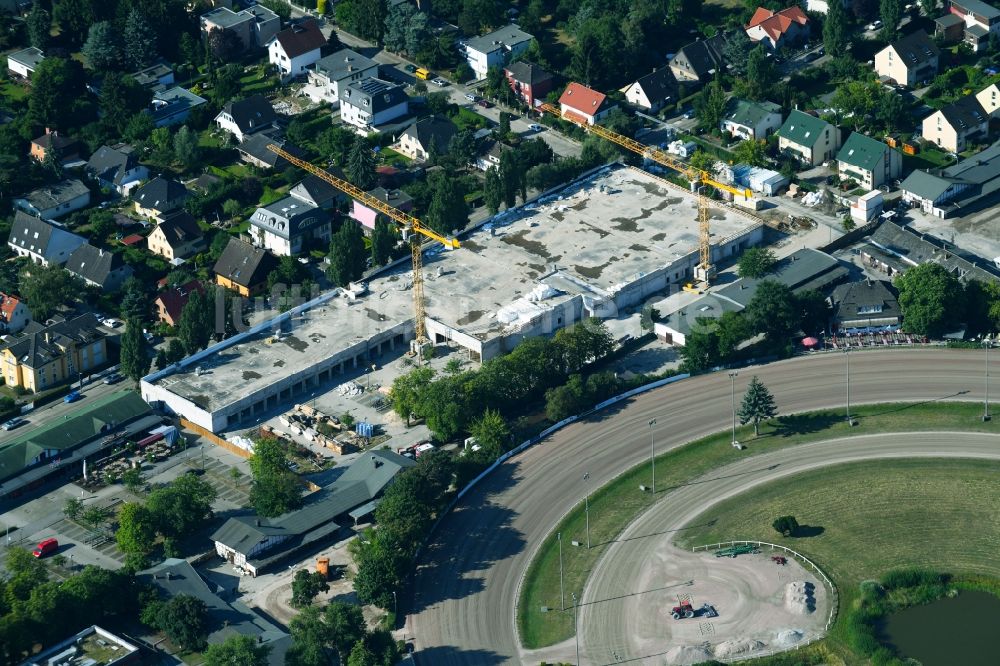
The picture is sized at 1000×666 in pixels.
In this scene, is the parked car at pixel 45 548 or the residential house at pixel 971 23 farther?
the residential house at pixel 971 23

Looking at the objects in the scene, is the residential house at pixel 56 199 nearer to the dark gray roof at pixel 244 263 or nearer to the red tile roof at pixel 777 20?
the dark gray roof at pixel 244 263

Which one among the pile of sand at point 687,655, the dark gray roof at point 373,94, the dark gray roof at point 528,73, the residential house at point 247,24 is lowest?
the pile of sand at point 687,655

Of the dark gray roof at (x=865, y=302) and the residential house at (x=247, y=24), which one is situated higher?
the residential house at (x=247, y=24)

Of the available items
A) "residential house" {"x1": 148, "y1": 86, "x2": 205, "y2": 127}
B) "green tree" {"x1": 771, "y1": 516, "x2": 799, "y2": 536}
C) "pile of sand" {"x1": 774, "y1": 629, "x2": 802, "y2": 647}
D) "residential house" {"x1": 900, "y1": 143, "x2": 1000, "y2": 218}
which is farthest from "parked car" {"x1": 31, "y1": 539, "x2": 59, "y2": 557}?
"residential house" {"x1": 900, "y1": 143, "x2": 1000, "y2": 218}

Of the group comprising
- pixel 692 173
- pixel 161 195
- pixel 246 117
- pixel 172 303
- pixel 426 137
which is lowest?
pixel 172 303

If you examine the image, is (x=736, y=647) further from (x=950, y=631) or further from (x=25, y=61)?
(x=25, y=61)

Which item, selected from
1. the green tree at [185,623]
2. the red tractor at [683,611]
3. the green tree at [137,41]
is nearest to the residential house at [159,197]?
the green tree at [137,41]

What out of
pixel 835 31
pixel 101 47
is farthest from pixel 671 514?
pixel 101 47
